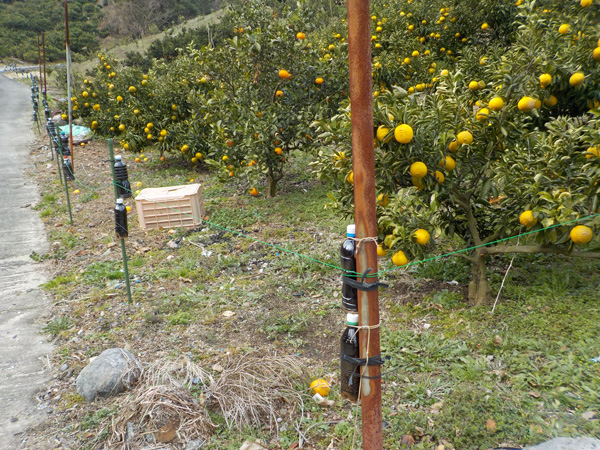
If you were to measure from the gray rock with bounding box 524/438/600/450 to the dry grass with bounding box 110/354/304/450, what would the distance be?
1.40 metres

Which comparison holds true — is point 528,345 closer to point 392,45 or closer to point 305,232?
point 305,232

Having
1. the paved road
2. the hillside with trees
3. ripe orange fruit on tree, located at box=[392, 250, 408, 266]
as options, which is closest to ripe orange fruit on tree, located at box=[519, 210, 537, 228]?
ripe orange fruit on tree, located at box=[392, 250, 408, 266]

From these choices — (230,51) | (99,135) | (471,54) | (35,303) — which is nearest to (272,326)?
(35,303)

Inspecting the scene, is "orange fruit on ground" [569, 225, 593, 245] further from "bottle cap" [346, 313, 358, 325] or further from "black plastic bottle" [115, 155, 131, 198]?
"black plastic bottle" [115, 155, 131, 198]

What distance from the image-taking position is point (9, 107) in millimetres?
21016

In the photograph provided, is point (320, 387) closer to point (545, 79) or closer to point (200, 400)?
point (200, 400)

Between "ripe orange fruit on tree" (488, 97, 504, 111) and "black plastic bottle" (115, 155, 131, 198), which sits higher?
"ripe orange fruit on tree" (488, 97, 504, 111)

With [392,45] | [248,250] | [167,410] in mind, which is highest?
[392,45]

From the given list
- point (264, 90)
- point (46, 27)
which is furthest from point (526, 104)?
point (46, 27)

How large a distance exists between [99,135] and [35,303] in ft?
30.7

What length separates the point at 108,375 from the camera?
3.39 m

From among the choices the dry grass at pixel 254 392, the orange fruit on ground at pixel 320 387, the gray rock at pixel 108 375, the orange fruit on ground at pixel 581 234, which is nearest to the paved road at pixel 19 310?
the gray rock at pixel 108 375

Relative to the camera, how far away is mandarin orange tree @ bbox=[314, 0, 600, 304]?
3.24 meters

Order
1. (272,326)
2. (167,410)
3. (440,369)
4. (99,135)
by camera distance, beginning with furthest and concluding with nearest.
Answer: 1. (99,135)
2. (272,326)
3. (440,369)
4. (167,410)
